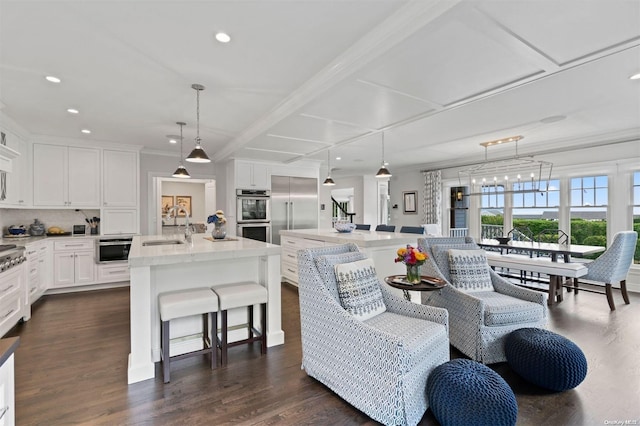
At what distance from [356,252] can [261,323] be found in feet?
3.63

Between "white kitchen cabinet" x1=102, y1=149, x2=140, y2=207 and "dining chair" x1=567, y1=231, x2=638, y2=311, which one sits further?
"white kitchen cabinet" x1=102, y1=149, x2=140, y2=207

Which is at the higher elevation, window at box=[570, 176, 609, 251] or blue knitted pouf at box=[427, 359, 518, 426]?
window at box=[570, 176, 609, 251]

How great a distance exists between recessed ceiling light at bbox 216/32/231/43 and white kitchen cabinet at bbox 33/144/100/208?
14.6 feet

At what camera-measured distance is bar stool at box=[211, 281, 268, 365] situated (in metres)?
2.61

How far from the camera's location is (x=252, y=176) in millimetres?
6246

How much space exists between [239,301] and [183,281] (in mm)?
587

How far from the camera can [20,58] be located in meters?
2.52

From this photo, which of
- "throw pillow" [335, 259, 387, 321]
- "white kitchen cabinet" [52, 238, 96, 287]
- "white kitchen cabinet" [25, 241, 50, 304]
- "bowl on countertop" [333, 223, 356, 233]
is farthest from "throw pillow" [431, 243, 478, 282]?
"white kitchen cabinet" [52, 238, 96, 287]

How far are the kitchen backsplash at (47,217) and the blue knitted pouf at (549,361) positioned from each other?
6570mm

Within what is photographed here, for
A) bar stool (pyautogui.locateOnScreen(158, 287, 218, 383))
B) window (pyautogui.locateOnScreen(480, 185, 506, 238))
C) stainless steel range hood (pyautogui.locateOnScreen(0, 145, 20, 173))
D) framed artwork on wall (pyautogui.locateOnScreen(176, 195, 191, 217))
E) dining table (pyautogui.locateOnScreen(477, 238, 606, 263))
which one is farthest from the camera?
framed artwork on wall (pyautogui.locateOnScreen(176, 195, 191, 217))

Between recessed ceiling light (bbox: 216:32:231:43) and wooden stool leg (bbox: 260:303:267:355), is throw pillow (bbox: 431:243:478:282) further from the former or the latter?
recessed ceiling light (bbox: 216:32:231:43)

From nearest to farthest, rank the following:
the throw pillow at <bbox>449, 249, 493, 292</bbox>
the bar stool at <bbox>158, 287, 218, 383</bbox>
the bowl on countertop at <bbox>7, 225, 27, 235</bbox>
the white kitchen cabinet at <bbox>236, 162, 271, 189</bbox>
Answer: the bar stool at <bbox>158, 287, 218, 383</bbox> < the throw pillow at <bbox>449, 249, 493, 292</bbox> < the bowl on countertop at <bbox>7, 225, 27, 235</bbox> < the white kitchen cabinet at <bbox>236, 162, 271, 189</bbox>

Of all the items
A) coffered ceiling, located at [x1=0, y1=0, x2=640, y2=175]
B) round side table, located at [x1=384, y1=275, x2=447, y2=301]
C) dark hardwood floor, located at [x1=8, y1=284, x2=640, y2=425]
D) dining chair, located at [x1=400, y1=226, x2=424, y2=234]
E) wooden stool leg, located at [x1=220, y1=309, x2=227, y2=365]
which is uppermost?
coffered ceiling, located at [x1=0, y1=0, x2=640, y2=175]

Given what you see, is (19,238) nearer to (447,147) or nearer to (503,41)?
(503,41)
